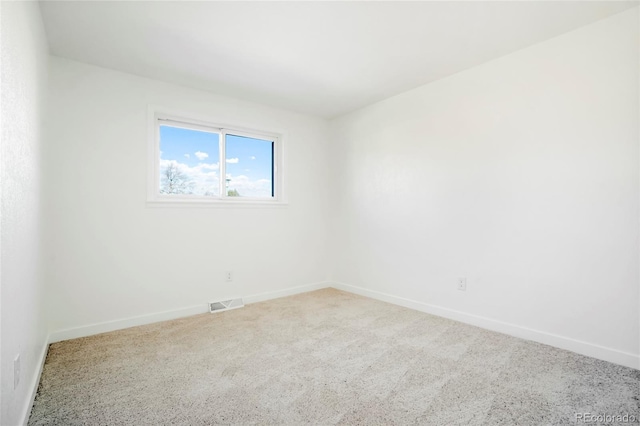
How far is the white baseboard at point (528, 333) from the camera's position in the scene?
214 centimetres

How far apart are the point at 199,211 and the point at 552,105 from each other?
3352mm

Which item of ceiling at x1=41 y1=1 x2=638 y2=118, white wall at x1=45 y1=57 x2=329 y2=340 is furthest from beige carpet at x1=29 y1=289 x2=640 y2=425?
ceiling at x1=41 y1=1 x2=638 y2=118

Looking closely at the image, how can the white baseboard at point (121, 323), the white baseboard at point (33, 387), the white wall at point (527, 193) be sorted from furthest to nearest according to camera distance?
the white baseboard at point (121, 323)
the white wall at point (527, 193)
the white baseboard at point (33, 387)

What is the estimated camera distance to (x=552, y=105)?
96.5 inches

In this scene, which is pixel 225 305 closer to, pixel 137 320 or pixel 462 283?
pixel 137 320

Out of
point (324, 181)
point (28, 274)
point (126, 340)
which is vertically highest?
point (324, 181)

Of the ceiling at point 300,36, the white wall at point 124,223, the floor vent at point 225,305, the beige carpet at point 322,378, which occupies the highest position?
the ceiling at point 300,36

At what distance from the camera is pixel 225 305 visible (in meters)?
3.45

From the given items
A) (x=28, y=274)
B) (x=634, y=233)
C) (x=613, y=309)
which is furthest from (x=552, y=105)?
(x=28, y=274)

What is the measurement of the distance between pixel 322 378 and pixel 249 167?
2677mm

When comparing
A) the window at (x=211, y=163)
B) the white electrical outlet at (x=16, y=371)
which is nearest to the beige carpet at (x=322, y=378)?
the white electrical outlet at (x=16, y=371)

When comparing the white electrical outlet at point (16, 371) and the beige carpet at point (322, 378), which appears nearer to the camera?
the white electrical outlet at point (16, 371)

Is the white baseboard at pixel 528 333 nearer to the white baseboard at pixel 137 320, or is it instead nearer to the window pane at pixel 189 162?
the white baseboard at pixel 137 320

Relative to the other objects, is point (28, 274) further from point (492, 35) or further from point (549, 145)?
point (549, 145)
